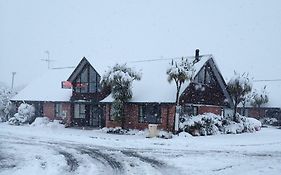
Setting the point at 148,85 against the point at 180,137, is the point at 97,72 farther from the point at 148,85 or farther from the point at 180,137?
the point at 180,137

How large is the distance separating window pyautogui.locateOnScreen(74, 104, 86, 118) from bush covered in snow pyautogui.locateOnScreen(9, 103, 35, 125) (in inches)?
210

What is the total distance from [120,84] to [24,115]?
13.1 meters

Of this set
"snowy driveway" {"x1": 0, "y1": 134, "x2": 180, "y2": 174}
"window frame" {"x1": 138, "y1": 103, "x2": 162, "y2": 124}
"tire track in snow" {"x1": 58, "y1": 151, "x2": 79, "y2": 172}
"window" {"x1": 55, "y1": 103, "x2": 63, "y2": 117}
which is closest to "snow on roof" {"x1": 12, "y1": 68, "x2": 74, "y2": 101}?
"window" {"x1": 55, "y1": 103, "x2": 63, "y2": 117}

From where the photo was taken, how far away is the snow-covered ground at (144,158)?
13.0 metres

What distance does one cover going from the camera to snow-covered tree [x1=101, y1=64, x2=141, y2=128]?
28.7m

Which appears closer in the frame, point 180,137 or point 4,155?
point 4,155

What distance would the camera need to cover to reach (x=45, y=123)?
34.9 m

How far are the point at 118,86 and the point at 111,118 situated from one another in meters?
3.64

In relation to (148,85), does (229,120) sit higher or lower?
lower

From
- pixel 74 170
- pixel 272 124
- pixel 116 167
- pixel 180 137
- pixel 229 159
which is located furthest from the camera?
pixel 272 124

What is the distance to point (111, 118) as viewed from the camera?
31.2 m

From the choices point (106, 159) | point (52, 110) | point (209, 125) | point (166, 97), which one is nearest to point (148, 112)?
point (166, 97)

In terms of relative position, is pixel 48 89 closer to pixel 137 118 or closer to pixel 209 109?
pixel 137 118

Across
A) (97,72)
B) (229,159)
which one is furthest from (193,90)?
(229,159)
